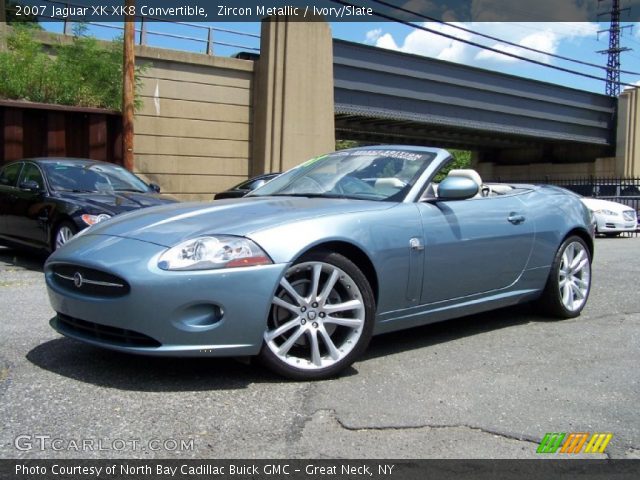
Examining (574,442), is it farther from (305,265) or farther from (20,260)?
(20,260)

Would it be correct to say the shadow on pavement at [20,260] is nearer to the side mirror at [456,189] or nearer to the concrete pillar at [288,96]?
the side mirror at [456,189]

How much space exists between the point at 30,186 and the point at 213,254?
5.92 metres

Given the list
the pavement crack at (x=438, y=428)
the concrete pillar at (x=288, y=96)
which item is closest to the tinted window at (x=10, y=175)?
the pavement crack at (x=438, y=428)

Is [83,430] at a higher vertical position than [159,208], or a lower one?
lower

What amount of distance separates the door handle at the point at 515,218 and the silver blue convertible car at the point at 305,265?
1 cm

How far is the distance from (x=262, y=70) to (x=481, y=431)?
58.1 ft

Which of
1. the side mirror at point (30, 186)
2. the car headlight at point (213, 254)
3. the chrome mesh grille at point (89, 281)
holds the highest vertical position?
the side mirror at point (30, 186)

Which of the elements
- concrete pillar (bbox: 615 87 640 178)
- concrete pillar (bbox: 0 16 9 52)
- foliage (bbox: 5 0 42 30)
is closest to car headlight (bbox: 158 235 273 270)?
concrete pillar (bbox: 0 16 9 52)

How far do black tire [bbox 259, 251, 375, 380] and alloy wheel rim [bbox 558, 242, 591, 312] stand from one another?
2.31 metres

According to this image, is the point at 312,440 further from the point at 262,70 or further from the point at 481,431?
the point at 262,70

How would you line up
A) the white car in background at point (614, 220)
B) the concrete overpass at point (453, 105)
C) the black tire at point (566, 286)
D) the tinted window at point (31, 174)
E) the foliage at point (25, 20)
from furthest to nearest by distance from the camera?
1. the concrete overpass at point (453, 105)
2. the white car in background at point (614, 220)
3. the foliage at point (25, 20)
4. the tinted window at point (31, 174)
5. the black tire at point (566, 286)

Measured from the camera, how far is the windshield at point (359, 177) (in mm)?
4391

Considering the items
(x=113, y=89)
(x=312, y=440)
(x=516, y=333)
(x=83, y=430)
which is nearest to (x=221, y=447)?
(x=312, y=440)
